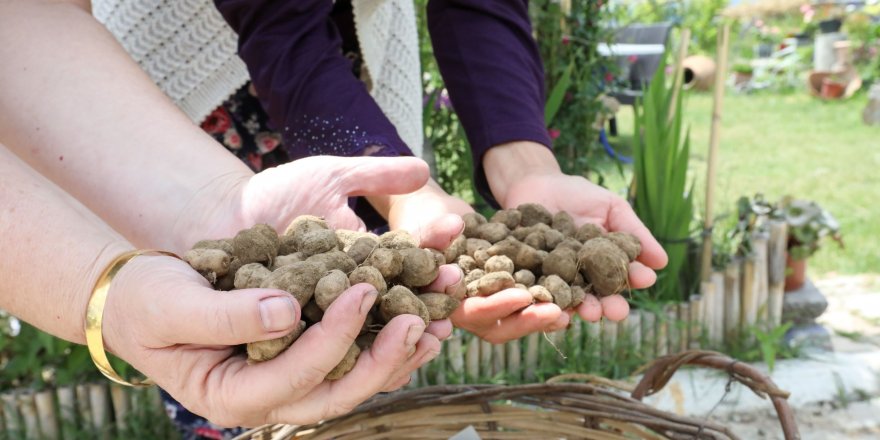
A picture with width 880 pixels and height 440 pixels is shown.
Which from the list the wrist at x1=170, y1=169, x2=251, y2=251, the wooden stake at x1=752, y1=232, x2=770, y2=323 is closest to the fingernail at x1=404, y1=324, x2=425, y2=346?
the wrist at x1=170, y1=169, x2=251, y2=251

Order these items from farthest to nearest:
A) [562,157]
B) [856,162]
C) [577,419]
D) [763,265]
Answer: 1. [856,162]
2. [562,157]
3. [763,265]
4. [577,419]

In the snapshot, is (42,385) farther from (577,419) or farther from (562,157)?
(562,157)

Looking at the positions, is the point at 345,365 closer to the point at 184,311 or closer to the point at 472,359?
the point at 184,311

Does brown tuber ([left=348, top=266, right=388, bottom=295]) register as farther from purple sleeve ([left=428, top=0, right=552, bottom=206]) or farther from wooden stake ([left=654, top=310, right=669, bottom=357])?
wooden stake ([left=654, top=310, right=669, bottom=357])

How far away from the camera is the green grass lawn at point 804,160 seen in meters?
3.89

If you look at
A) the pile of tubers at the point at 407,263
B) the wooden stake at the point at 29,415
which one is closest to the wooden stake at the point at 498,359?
the pile of tubers at the point at 407,263

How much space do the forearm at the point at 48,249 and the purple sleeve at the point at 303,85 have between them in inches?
22.3

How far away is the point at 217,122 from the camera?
1655 millimetres

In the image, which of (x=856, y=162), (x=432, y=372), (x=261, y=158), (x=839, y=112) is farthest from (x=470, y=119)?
(x=839, y=112)

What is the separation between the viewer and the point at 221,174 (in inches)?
49.8

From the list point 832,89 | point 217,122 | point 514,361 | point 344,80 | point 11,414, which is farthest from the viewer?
point 832,89

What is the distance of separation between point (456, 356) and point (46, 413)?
4.12ft

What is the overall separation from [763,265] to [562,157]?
88 cm

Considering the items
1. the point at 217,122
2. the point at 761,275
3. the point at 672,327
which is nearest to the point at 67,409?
the point at 217,122
